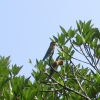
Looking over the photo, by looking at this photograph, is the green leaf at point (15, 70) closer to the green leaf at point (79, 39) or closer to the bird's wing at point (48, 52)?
the bird's wing at point (48, 52)

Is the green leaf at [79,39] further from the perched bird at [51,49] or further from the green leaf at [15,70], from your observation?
the green leaf at [15,70]

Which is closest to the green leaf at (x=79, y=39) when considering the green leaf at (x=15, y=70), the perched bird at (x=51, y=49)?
the perched bird at (x=51, y=49)

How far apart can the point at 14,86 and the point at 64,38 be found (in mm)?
1936

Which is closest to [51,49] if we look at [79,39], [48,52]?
[48,52]

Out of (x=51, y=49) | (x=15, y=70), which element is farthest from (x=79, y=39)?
(x=15, y=70)

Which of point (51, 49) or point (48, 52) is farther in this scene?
point (48, 52)

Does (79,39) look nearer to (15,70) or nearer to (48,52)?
(48,52)

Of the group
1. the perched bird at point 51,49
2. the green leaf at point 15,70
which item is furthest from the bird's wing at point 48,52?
the green leaf at point 15,70

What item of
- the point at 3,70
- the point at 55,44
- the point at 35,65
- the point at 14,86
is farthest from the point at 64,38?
the point at 14,86

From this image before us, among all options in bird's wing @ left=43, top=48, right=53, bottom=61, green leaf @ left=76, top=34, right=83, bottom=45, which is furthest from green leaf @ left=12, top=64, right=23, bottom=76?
green leaf @ left=76, top=34, right=83, bottom=45

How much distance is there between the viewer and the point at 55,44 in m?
5.02

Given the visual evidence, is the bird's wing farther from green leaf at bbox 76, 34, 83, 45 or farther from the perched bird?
green leaf at bbox 76, 34, 83, 45

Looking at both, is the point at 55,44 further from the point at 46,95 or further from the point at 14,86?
the point at 14,86

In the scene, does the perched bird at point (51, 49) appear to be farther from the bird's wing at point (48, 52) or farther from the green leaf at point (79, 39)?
the green leaf at point (79, 39)
